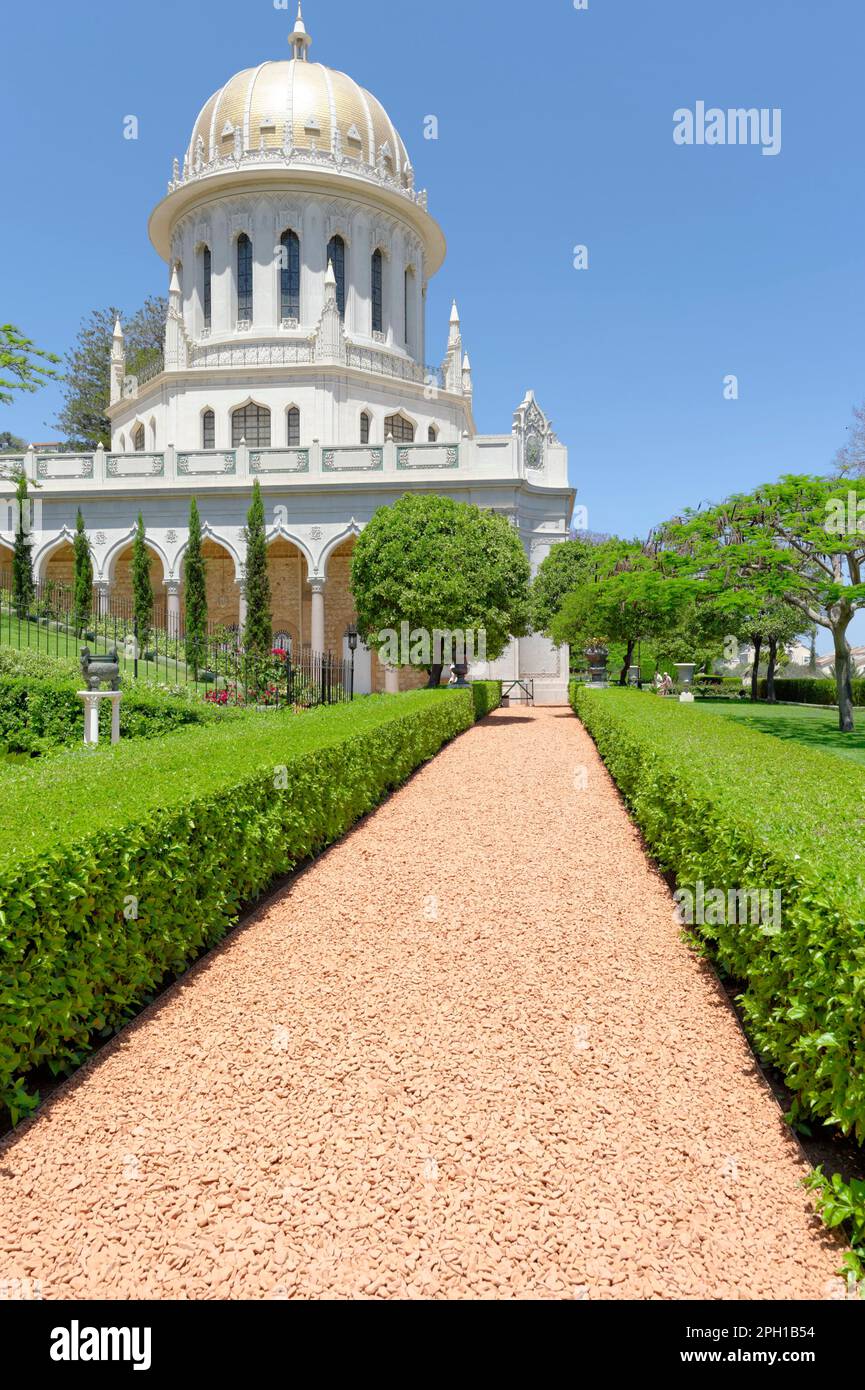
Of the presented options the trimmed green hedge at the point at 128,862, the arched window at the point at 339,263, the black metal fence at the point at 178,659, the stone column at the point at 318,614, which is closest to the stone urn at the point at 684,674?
the black metal fence at the point at 178,659

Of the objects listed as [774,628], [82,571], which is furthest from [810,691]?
[82,571]

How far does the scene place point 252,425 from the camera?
35844 millimetres

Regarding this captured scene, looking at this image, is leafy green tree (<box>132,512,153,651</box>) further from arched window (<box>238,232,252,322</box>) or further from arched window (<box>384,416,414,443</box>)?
arched window (<box>238,232,252,322</box>)

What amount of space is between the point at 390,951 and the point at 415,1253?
2.64 metres

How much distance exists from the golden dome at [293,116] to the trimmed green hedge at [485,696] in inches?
1062

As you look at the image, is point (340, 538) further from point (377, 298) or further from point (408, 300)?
point (408, 300)

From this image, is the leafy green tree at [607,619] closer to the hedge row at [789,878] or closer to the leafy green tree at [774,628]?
the leafy green tree at [774,628]

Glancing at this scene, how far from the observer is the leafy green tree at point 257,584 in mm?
26969

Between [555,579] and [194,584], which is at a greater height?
[555,579]

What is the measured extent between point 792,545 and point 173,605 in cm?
2230

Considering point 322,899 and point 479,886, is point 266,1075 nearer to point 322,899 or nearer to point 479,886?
point 322,899

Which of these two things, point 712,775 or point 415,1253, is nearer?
point 415,1253
